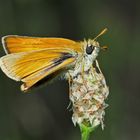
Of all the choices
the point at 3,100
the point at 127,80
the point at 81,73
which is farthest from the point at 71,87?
the point at 127,80

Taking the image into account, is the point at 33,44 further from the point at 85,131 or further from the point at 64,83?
the point at 64,83

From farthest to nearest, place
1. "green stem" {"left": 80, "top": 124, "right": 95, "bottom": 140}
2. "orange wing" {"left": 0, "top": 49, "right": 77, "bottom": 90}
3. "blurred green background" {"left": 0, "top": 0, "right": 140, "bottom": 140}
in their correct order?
1. "blurred green background" {"left": 0, "top": 0, "right": 140, "bottom": 140}
2. "orange wing" {"left": 0, "top": 49, "right": 77, "bottom": 90}
3. "green stem" {"left": 80, "top": 124, "right": 95, "bottom": 140}

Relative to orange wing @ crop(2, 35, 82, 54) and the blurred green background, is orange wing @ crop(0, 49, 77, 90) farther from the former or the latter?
the blurred green background

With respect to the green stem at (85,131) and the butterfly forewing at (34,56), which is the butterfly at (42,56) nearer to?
the butterfly forewing at (34,56)

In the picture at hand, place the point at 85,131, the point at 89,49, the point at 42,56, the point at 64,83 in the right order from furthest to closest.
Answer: the point at 64,83 < the point at 42,56 < the point at 89,49 < the point at 85,131

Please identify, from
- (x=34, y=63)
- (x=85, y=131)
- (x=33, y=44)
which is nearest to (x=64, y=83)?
(x=34, y=63)

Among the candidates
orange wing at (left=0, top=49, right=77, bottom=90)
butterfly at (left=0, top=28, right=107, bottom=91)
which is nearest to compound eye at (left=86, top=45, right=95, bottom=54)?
butterfly at (left=0, top=28, right=107, bottom=91)

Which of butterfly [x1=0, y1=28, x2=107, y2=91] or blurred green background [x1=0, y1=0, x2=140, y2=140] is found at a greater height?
butterfly [x1=0, y1=28, x2=107, y2=91]

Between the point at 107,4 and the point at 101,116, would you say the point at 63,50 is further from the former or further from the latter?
the point at 107,4
